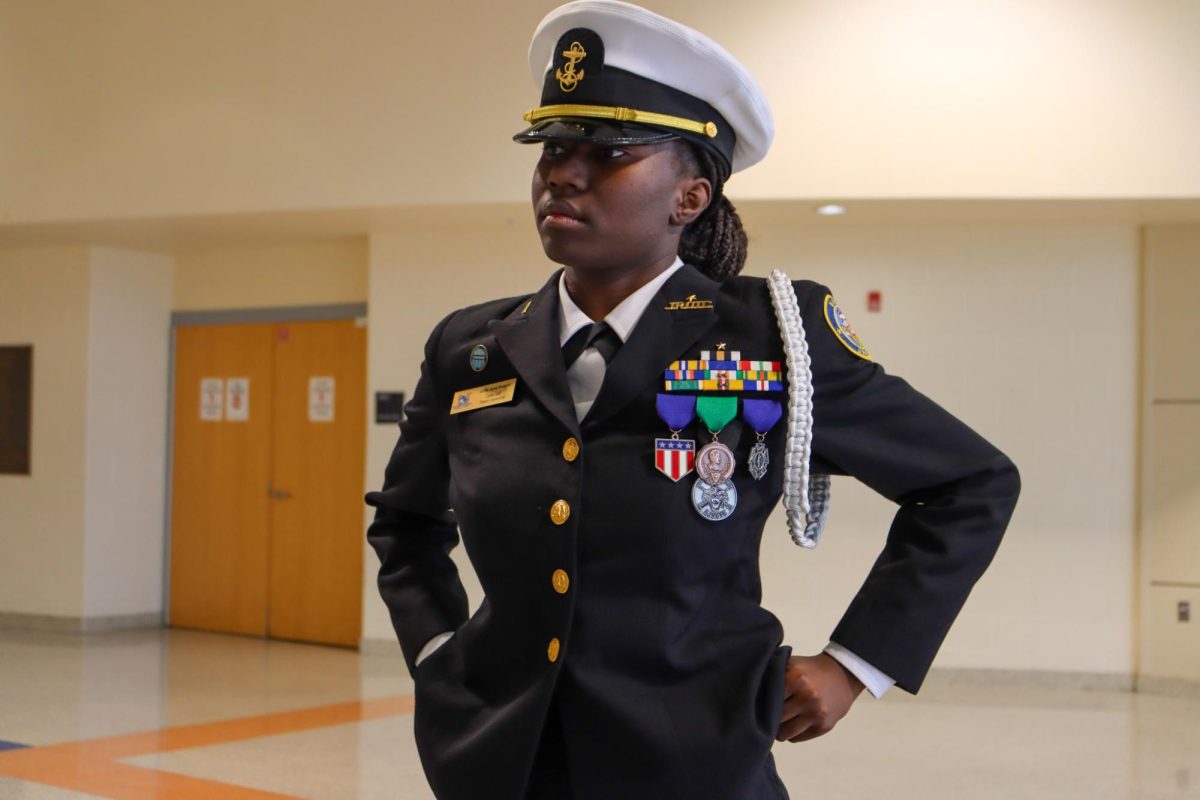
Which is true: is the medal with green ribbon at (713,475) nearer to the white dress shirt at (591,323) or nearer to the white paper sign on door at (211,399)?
the white dress shirt at (591,323)

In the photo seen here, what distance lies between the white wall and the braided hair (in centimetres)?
743

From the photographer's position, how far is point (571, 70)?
4.88 ft

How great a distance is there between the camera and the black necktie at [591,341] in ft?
4.94

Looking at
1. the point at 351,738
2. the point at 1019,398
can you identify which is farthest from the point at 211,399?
the point at 1019,398

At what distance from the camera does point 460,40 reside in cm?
670

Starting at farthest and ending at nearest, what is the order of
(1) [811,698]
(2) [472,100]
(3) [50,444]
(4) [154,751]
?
(3) [50,444] → (2) [472,100] → (4) [154,751] → (1) [811,698]

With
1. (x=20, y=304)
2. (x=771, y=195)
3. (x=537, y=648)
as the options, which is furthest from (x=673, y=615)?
(x=20, y=304)

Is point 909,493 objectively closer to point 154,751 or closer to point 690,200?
point 690,200

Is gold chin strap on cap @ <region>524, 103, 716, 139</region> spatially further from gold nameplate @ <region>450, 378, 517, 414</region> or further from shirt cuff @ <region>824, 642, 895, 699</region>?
shirt cuff @ <region>824, 642, 895, 699</region>

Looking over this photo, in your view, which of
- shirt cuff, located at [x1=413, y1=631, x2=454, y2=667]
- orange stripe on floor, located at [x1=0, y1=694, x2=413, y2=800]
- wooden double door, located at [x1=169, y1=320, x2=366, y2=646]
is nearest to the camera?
shirt cuff, located at [x1=413, y1=631, x2=454, y2=667]

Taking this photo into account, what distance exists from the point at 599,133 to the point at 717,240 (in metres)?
0.26

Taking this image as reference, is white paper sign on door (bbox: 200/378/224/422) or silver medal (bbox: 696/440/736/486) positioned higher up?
white paper sign on door (bbox: 200/378/224/422)

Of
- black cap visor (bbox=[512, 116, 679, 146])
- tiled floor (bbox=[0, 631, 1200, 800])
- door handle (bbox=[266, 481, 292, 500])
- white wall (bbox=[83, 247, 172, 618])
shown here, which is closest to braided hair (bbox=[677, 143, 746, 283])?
black cap visor (bbox=[512, 116, 679, 146])

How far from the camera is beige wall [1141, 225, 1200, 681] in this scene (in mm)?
6680
